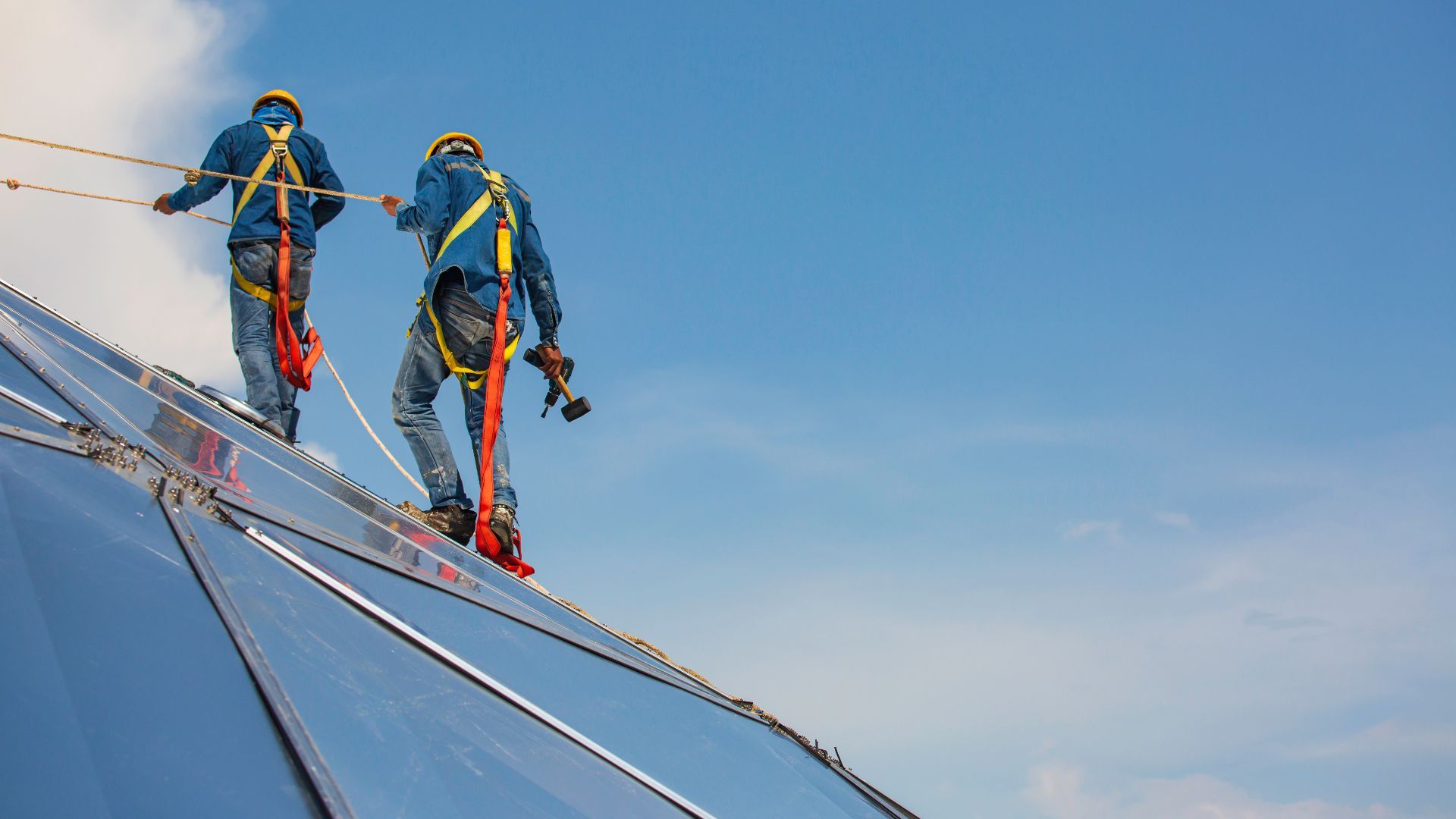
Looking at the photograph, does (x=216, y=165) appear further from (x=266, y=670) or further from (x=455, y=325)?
(x=266, y=670)

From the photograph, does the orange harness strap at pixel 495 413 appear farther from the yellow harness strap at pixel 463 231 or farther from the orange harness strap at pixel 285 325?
the orange harness strap at pixel 285 325

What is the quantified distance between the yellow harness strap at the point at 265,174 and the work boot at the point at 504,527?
241 centimetres

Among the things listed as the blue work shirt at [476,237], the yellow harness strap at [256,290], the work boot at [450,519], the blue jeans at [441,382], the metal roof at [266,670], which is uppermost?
the blue work shirt at [476,237]

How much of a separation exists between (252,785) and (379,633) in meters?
0.77

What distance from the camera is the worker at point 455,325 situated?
19.8 ft

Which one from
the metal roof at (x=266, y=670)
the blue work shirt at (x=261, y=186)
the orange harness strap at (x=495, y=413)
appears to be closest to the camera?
the metal roof at (x=266, y=670)

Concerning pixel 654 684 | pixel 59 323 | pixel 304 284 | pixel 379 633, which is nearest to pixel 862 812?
pixel 654 684

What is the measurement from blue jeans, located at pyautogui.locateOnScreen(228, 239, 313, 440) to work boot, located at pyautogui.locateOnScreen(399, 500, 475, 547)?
1525 millimetres

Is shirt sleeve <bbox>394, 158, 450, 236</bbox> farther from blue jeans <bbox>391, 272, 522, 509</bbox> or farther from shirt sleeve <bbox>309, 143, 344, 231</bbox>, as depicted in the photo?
shirt sleeve <bbox>309, 143, 344, 231</bbox>

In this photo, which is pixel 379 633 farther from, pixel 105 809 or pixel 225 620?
pixel 105 809

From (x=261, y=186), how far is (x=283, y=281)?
71cm

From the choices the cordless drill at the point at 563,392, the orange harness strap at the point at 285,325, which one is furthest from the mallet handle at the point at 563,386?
the orange harness strap at the point at 285,325

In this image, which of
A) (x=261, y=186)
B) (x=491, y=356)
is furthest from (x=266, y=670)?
(x=261, y=186)

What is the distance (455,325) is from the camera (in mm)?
6117
